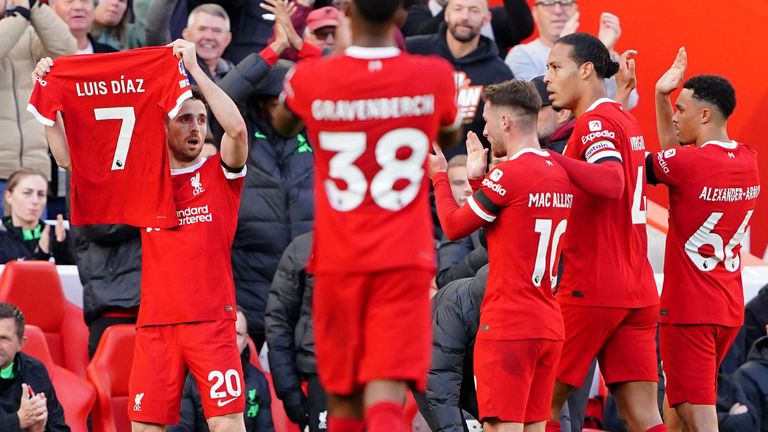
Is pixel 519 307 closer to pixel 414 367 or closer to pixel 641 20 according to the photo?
pixel 414 367

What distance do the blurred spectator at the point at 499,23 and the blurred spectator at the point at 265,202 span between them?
6.88 feet

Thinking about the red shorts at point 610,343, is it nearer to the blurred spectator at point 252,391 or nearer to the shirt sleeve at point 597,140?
the shirt sleeve at point 597,140

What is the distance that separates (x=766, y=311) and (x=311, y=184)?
11.6 ft

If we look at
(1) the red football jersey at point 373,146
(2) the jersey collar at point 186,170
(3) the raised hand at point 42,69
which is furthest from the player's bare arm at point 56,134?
(1) the red football jersey at point 373,146

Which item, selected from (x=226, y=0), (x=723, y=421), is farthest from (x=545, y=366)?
(x=226, y=0)

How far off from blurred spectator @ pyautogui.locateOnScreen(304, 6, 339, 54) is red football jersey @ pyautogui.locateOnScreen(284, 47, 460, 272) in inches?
191

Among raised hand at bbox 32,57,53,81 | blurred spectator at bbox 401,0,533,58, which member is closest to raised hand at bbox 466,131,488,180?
raised hand at bbox 32,57,53,81

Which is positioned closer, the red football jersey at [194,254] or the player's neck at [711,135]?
the red football jersey at [194,254]

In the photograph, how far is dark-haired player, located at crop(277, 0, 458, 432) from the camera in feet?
18.0

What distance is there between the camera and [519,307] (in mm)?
6961

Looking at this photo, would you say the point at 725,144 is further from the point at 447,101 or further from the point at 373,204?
the point at 373,204

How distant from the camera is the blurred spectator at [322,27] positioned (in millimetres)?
10391

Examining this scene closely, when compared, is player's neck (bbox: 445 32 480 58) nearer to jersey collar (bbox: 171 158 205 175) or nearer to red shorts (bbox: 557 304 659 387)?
jersey collar (bbox: 171 158 205 175)

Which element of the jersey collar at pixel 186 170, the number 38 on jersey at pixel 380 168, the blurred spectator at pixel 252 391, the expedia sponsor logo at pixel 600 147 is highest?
the number 38 on jersey at pixel 380 168
